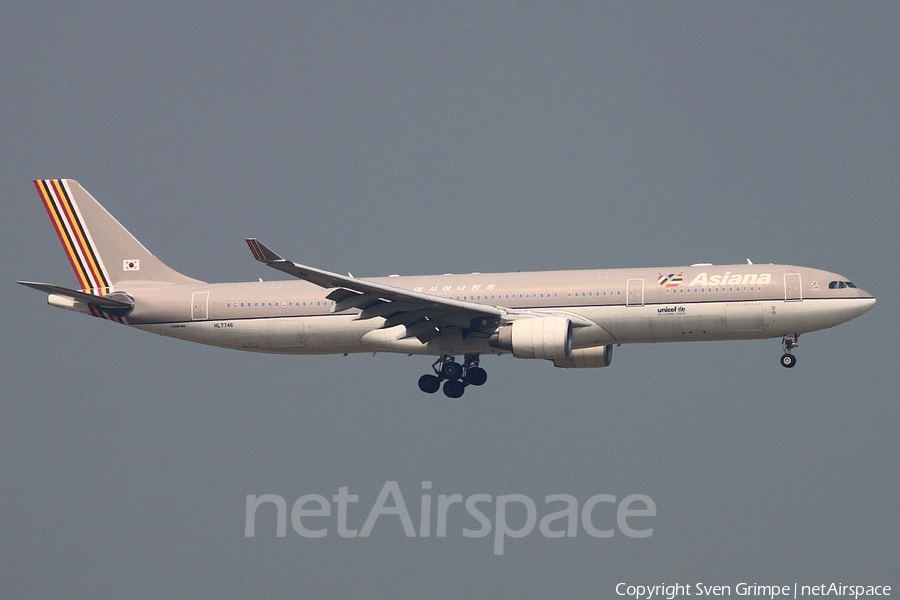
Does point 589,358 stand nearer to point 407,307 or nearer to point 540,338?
point 540,338

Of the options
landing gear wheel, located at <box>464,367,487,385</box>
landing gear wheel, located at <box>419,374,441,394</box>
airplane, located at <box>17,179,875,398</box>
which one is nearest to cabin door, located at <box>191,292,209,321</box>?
airplane, located at <box>17,179,875,398</box>

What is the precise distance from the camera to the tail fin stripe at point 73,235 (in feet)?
184

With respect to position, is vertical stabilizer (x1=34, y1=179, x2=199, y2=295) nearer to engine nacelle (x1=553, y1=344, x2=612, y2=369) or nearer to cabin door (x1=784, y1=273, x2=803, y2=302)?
engine nacelle (x1=553, y1=344, x2=612, y2=369)

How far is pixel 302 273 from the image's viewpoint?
45156mm

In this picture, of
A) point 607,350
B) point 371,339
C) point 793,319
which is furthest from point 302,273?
point 793,319

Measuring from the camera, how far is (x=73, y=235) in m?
57.0

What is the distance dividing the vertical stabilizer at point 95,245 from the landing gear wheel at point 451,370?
432 inches

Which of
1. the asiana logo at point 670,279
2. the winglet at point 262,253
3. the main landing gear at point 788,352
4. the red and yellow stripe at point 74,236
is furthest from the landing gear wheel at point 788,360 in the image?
the red and yellow stripe at point 74,236

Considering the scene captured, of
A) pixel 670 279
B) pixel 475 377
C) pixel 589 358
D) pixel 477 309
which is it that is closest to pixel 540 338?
pixel 477 309

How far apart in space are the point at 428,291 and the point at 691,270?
31.8 ft

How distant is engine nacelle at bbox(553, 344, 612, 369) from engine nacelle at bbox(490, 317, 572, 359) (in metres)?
2.82

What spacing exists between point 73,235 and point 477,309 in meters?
18.9

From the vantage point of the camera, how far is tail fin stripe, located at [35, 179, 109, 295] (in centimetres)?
5600

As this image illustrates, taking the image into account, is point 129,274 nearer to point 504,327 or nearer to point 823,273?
point 504,327
